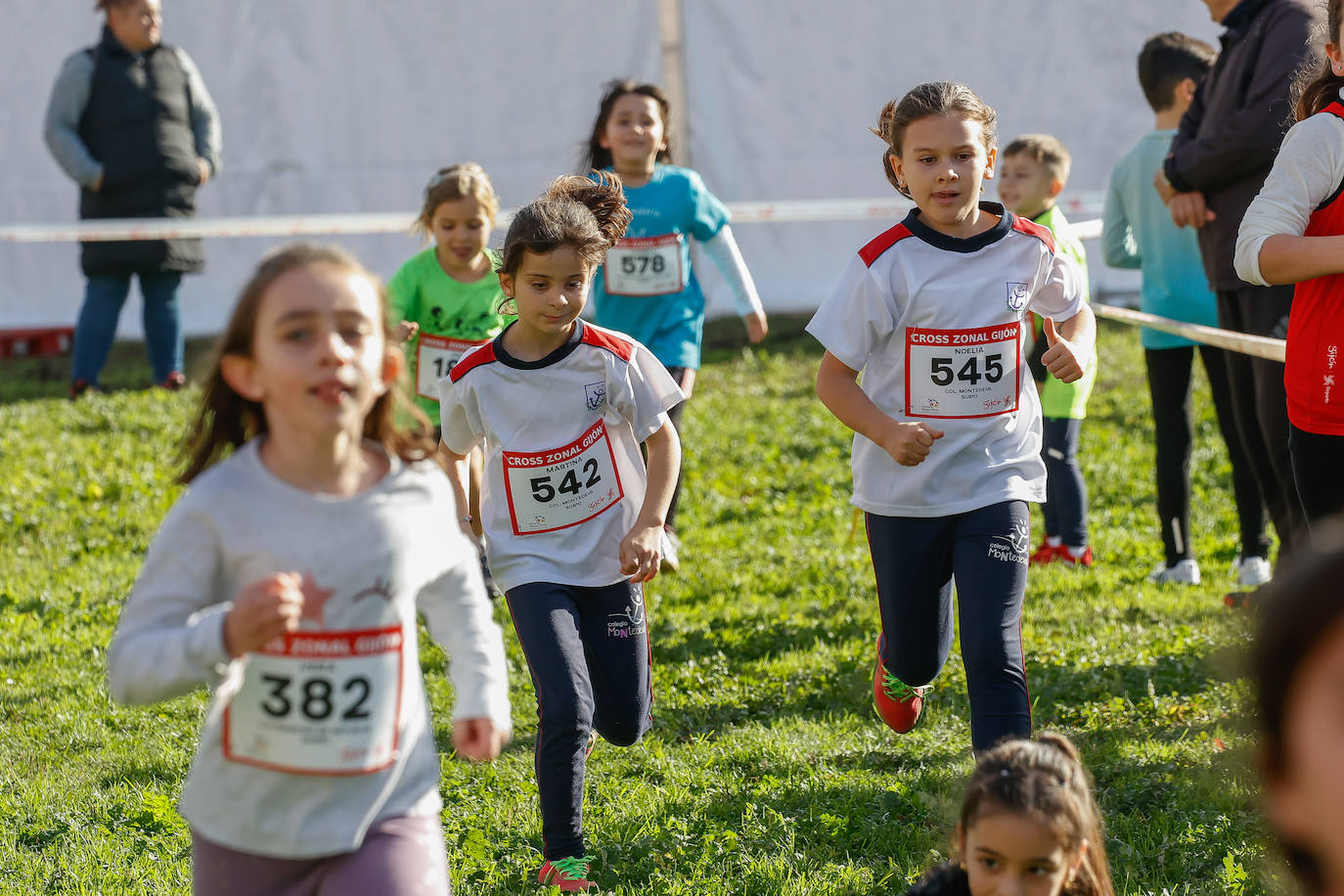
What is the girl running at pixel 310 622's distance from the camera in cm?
229

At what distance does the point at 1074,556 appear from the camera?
696 cm

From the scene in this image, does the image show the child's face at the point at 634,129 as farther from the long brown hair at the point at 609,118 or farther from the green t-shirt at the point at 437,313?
the green t-shirt at the point at 437,313

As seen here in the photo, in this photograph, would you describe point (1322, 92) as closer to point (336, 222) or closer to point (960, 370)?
point (960, 370)

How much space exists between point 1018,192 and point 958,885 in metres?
4.95

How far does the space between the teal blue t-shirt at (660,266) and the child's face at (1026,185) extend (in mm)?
1374

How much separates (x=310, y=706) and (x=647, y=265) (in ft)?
15.0

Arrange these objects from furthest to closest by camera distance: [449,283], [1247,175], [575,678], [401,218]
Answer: [401,218], [449,283], [1247,175], [575,678]

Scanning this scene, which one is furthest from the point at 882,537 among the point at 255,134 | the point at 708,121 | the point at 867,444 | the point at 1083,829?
the point at 255,134

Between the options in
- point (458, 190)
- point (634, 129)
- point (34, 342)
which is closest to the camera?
point (458, 190)

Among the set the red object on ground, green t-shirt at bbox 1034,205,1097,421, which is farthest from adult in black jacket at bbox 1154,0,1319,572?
the red object on ground

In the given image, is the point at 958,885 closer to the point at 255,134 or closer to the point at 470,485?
the point at 470,485

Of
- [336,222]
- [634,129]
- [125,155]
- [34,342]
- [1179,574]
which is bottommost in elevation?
[1179,574]

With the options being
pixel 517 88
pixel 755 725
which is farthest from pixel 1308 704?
pixel 517 88

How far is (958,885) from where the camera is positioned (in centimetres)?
264
